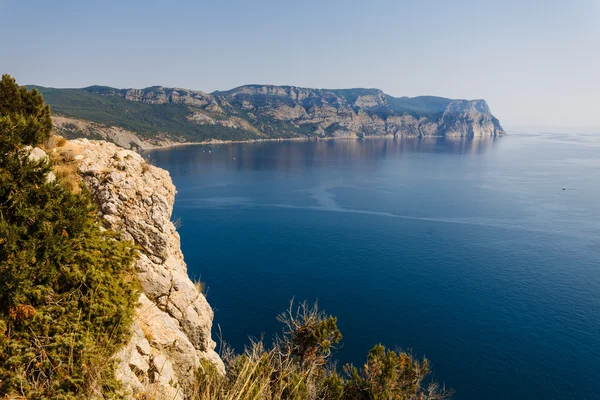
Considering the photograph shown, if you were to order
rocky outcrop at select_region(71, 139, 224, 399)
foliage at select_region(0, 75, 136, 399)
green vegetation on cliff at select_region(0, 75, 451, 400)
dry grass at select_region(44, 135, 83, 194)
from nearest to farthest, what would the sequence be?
green vegetation on cliff at select_region(0, 75, 451, 400)
foliage at select_region(0, 75, 136, 399)
rocky outcrop at select_region(71, 139, 224, 399)
dry grass at select_region(44, 135, 83, 194)

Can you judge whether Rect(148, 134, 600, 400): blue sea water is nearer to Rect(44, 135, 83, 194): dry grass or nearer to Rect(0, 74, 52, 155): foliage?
Rect(44, 135, 83, 194): dry grass

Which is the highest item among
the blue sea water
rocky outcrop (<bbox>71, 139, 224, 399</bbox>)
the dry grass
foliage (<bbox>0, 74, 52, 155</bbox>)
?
foliage (<bbox>0, 74, 52, 155</bbox>)

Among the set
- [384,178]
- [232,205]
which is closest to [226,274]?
[232,205]

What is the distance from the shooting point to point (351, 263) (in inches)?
3100

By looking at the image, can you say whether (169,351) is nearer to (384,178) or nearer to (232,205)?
(232,205)

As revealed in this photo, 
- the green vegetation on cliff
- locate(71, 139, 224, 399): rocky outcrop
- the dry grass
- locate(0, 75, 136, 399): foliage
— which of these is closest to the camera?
the green vegetation on cliff

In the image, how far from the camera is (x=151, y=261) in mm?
20422

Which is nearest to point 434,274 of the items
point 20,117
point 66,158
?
point 66,158

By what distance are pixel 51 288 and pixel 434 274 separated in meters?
73.5

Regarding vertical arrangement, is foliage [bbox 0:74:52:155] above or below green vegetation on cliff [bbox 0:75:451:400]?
above

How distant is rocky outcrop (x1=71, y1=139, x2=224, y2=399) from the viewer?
17.6m

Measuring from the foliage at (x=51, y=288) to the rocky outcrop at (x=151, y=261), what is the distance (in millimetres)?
3000

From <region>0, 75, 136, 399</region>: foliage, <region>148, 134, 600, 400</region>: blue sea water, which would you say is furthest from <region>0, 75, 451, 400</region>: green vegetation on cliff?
<region>148, 134, 600, 400</region>: blue sea water

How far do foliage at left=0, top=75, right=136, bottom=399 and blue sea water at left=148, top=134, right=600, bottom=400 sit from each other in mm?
43129
